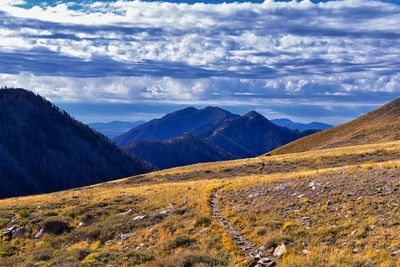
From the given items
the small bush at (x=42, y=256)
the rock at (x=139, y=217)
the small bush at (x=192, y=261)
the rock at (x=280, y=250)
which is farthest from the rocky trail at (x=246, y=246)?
the small bush at (x=42, y=256)

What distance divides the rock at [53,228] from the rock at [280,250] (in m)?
17.3

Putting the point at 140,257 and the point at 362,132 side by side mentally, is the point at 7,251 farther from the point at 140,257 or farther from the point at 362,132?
the point at 362,132

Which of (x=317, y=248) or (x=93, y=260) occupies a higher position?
(x=317, y=248)

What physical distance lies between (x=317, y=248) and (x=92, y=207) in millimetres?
23450

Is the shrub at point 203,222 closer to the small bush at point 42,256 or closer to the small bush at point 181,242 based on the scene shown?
the small bush at point 181,242

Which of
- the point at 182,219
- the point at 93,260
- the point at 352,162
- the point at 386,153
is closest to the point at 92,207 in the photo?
the point at 182,219

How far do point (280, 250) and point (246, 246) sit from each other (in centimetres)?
219

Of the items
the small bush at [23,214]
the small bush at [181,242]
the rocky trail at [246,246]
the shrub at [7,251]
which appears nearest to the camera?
the rocky trail at [246,246]

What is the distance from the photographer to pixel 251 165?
69938 mm

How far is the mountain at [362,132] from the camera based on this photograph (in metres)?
105

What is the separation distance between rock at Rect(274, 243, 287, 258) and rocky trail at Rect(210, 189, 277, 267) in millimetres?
512

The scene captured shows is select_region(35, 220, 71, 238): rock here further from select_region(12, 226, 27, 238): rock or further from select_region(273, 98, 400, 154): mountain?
select_region(273, 98, 400, 154): mountain

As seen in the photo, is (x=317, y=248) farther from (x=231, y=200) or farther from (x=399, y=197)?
(x=231, y=200)

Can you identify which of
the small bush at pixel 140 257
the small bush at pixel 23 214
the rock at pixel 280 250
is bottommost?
the small bush at pixel 23 214
